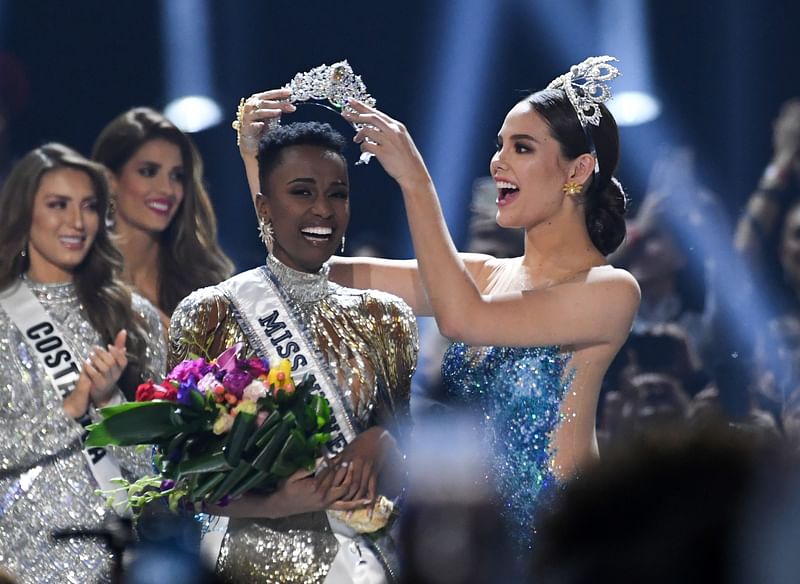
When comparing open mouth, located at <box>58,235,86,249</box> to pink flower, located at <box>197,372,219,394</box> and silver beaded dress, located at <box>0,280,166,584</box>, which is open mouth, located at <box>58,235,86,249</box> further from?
pink flower, located at <box>197,372,219,394</box>

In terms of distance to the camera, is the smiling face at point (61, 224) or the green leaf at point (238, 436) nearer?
the green leaf at point (238, 436)

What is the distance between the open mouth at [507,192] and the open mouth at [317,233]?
464mm

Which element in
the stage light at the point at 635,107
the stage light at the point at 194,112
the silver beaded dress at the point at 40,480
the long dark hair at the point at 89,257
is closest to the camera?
the silver beaded dress at the point at 40,480

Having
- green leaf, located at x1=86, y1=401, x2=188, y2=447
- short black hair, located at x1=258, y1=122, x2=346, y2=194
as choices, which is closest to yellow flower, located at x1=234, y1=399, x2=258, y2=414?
green leaf, located at x1=86, y1=401, x2=188, y2=447

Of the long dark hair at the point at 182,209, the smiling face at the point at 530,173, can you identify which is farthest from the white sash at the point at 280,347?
the long dark hair at the point at 182,209

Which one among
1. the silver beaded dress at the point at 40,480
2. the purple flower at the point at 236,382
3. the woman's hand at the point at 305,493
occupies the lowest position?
the silver beaded dress at the point at 40,480

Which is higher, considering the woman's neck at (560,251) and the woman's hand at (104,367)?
the woman's neck at (560,251)

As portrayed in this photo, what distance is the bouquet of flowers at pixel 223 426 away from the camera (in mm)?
2150

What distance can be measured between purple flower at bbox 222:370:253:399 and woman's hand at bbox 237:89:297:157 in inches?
23.6

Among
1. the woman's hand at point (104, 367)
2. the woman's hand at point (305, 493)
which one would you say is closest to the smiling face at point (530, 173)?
the woman's hand at point (305, 493)

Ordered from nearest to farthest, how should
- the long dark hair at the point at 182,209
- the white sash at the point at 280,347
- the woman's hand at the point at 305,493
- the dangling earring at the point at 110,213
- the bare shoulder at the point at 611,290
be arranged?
the woman's hand at the point at 305,493
the white sash at the point at 280,347
the bare shoulder at the point at 611,290
the dangling earring at the point at 110,213
the long dark hair at the point at 182,209

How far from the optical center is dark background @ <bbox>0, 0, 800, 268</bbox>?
14.6 feet

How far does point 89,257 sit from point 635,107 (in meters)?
2.05

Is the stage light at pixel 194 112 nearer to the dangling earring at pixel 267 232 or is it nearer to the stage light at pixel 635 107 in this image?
the stage light at pixel 635 107
